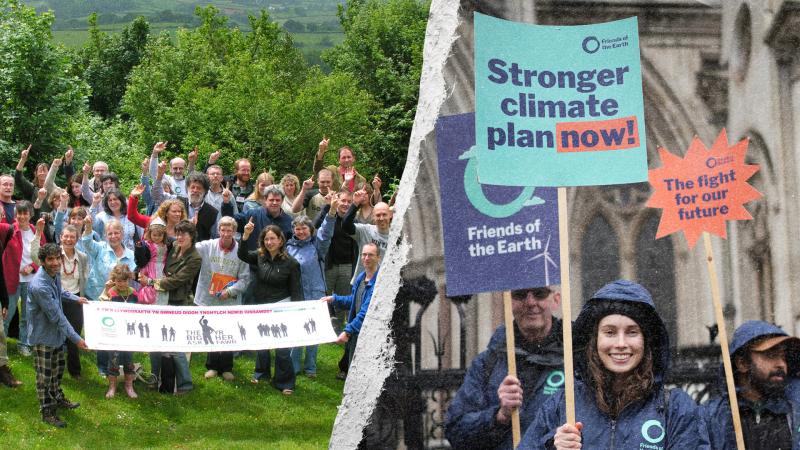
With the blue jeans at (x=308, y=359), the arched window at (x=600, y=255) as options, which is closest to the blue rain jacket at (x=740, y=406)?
the arched window at (x=600, y=255)

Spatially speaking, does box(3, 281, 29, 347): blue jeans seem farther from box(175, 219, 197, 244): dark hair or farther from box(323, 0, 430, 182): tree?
box(323, 0, 430, 182): tree

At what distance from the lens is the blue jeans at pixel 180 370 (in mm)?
12648

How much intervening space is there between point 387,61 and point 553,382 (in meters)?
39.8

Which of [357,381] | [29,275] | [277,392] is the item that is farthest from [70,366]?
[357,381]

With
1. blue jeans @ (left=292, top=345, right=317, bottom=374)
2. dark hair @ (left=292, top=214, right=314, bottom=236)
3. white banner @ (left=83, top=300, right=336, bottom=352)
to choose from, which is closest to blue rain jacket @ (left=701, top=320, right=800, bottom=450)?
white banner @ (left=83, top=300, right=336, bottom=352)

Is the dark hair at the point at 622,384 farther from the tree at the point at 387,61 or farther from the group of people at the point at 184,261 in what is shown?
the tree at the point at 387,61

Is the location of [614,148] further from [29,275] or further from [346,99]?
[346,99]

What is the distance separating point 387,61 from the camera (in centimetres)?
4731

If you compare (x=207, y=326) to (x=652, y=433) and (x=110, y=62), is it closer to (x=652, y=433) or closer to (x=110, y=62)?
(x=652, y=433)

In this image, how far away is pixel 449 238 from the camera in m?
8.33

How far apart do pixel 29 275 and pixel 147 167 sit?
1.87m

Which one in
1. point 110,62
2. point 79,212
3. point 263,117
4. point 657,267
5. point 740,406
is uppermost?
point 110,62

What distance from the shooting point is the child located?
12125 mm

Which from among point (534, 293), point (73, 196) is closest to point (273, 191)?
point (73, 196)
